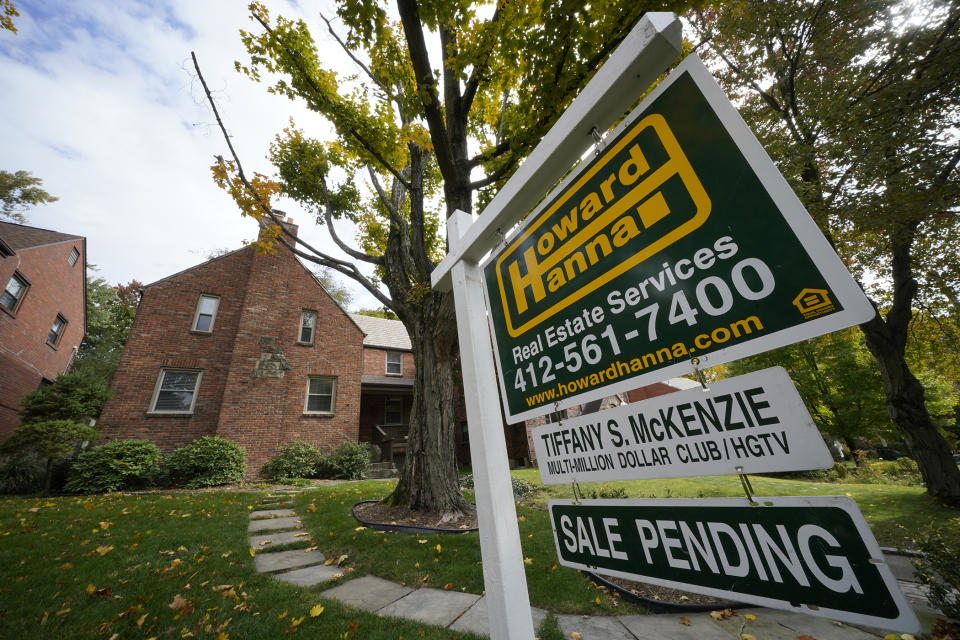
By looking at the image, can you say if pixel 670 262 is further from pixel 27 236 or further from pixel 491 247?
pixel 27 236

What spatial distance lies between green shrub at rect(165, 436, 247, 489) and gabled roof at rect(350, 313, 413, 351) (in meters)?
7.69

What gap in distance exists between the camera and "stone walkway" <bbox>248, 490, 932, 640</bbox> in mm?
2633

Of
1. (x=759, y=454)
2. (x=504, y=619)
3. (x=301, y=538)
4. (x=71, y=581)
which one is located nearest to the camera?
(x=759, y=454)

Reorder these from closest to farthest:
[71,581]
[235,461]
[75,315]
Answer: [71,581] → [235,461] → [75,315]

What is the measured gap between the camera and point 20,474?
856cm

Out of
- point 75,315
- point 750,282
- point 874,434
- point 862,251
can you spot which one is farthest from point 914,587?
point 75,315

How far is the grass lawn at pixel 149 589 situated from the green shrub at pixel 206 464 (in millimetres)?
4441

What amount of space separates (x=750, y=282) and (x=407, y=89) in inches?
252

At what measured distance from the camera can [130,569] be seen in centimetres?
378

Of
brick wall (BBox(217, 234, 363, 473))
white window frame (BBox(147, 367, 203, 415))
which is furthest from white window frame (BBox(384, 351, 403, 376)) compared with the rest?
white window frame (BBox(147, 367, 203, 415))

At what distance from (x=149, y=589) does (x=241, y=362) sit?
10787 mm

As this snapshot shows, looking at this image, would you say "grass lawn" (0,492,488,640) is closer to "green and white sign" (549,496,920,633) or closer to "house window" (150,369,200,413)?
"green and white sign" (549,496,920,633)

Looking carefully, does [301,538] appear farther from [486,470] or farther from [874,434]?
[874,434]

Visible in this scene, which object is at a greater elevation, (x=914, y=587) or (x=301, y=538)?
(x=301, y=538)
